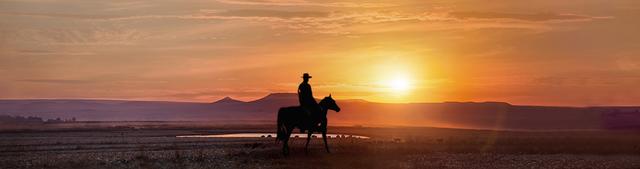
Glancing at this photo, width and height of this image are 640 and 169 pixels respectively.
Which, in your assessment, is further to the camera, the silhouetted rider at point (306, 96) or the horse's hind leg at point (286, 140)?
the horse's hind leg at point (286, 140)

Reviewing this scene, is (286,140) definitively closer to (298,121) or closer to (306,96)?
(298,121)

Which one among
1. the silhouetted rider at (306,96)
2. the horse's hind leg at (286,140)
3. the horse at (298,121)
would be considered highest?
the silhouetted rider at (306,96)

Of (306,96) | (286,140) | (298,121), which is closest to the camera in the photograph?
(306,96)

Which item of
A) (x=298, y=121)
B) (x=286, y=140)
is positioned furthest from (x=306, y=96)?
(x=286, y=140)

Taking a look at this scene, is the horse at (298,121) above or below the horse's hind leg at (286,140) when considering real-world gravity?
above

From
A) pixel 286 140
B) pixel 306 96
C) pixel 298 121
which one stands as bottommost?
pixel 286 140

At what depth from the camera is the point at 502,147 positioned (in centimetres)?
4634

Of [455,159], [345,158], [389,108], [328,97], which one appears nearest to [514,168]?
[455,159]

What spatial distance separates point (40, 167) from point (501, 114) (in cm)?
13555

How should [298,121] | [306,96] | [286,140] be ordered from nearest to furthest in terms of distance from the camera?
[306,96]
[298,121]
[286,140]

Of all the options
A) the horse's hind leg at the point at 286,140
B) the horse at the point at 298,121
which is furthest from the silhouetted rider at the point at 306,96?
the horse's hind leg at the point at 286,140

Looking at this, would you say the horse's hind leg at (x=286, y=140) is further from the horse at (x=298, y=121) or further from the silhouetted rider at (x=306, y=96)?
the silhouetted rider at (x=306, y=96)

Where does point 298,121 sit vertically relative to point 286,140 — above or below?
above

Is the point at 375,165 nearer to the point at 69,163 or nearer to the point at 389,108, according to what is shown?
the point at 69,163
